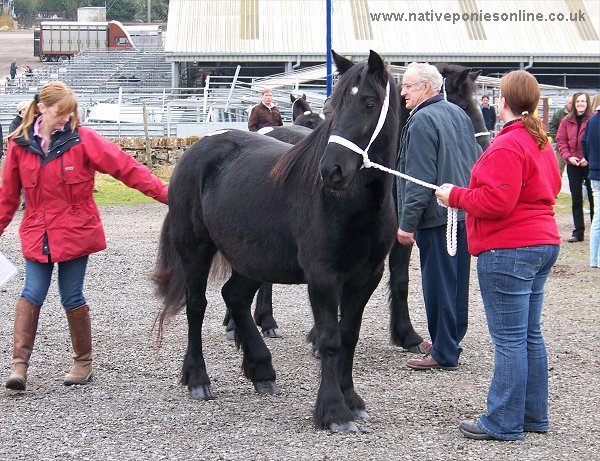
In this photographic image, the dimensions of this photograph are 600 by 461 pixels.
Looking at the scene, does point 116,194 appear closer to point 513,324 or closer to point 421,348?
point 421,348

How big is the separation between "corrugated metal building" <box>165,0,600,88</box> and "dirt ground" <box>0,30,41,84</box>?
50.3 ft

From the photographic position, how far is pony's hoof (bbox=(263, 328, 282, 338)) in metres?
8.03

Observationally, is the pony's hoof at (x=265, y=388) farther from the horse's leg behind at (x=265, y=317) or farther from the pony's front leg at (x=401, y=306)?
the horse's leg behind at (x=265, y=317)

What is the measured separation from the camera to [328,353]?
5402 mm

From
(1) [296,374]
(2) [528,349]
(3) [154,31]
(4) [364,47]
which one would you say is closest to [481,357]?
(1) [296,374]

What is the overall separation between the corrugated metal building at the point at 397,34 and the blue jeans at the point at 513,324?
38986 millimetres

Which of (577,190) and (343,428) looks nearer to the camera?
(343,428)

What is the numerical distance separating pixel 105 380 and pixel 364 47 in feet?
128

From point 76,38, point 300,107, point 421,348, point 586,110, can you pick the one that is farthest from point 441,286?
point 76,38

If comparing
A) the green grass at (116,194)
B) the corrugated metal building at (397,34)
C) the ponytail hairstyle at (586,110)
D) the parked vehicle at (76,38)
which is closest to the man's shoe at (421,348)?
the ponytail hairstyle at (586,110)

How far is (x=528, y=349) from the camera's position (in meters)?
5.22

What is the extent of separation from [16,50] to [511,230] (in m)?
74.6

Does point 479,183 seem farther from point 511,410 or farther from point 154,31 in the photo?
point 154,31

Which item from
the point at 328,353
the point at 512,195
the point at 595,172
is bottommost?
the point at 328,353
